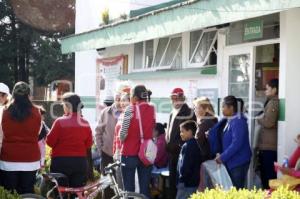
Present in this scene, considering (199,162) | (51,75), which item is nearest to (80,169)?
(199,162)

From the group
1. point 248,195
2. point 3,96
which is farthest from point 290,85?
point 3,96

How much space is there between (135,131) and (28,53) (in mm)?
22986

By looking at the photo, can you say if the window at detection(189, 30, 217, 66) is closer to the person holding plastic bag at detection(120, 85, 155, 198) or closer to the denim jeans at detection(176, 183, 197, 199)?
the person holding plastic bag at detection(120, 85, 155, 198)

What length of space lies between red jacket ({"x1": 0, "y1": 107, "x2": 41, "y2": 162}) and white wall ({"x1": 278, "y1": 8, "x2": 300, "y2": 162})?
332cm

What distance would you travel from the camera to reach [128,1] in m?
13.1

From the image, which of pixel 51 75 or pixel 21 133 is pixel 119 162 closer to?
pixel 21 133

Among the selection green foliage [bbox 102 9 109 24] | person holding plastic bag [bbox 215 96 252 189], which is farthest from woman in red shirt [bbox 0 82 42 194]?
green foliage [bbox 102 9 109 24]

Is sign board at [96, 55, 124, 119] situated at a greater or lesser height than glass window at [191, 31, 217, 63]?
lesser

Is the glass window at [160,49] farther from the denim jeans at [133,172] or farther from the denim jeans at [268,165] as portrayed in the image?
the denim jeans at [133,172]

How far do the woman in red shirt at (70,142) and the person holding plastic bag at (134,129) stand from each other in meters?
0.58

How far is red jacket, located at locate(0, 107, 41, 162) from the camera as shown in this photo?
6320 millimetres

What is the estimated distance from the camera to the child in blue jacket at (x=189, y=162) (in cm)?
697

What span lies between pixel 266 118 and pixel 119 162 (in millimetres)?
2193

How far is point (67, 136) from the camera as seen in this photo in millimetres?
6707
